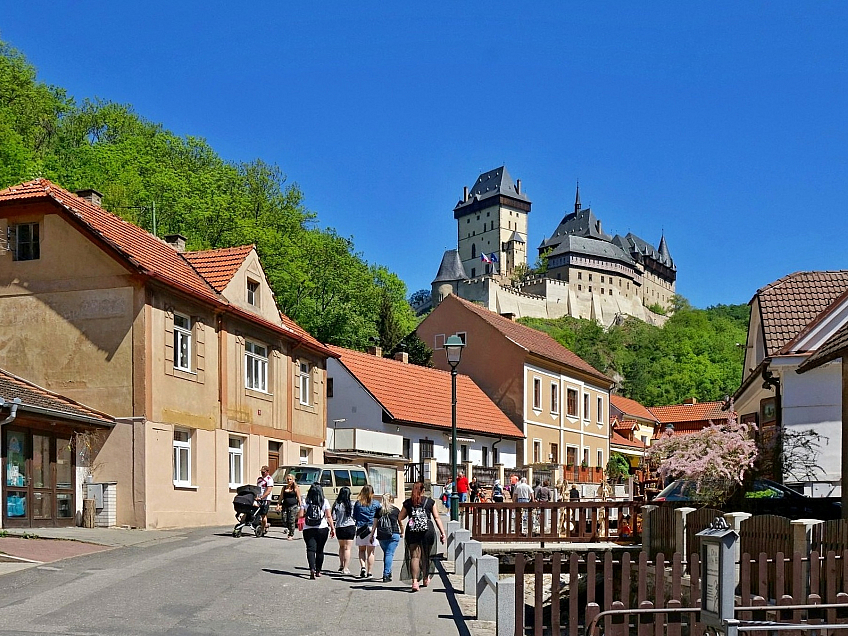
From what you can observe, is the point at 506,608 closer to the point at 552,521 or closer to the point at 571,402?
the point at 552,521

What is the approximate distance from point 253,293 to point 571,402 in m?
31.0

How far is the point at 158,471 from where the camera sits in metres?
25.5

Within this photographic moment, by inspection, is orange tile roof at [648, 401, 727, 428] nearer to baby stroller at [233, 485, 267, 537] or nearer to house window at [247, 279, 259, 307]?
house window at [247, 279, 259, 307]

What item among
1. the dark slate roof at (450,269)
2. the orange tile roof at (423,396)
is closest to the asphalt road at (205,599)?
the orange tile roof at (423,396)

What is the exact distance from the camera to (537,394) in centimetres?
5519

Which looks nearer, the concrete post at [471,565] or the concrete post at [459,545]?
the concrete post at [471,565]

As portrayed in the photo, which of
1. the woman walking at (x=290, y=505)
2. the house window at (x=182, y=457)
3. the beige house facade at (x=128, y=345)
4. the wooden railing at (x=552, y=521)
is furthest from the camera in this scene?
the house window at (x=182, y=457)

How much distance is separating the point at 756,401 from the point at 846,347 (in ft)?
45.4

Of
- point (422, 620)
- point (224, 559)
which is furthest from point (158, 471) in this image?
point (422, 620)

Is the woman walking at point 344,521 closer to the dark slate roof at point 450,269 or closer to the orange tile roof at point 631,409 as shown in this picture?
the orange tile roof at point 631,409

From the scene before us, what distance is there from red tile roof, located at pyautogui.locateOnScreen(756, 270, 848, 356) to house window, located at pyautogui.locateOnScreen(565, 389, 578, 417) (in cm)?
3162

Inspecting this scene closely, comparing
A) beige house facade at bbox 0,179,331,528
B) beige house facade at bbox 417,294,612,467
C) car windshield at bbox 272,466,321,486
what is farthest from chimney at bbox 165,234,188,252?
beige house facade at bbox 417,294,612,467

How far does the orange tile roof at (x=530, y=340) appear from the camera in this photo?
5544cm

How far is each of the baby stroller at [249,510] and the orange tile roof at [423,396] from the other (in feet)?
54.2
